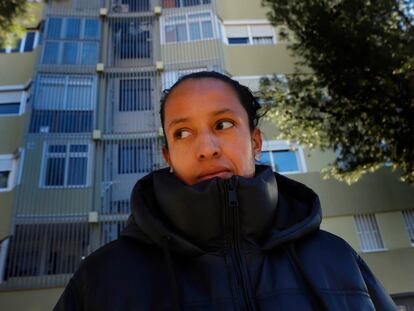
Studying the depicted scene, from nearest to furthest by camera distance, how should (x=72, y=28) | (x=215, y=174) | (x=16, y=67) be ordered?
(x=215, y=174) < (x=16, y=67) < (x=72, y=28)

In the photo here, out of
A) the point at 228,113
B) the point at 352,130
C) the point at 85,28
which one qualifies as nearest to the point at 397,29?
the point at 352,130

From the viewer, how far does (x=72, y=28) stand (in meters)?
14.0

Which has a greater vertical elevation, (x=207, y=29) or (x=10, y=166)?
(x=207, y=29)

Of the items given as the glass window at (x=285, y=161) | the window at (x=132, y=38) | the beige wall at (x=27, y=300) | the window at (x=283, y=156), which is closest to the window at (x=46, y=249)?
the beige wall at (x=27, y=300)

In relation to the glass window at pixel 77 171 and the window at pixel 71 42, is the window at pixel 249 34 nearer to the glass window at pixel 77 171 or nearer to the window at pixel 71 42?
the window at pixel 71 42

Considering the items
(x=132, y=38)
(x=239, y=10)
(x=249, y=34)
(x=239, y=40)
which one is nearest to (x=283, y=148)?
(x=239, y=40)

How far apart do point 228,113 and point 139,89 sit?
12.5 metres

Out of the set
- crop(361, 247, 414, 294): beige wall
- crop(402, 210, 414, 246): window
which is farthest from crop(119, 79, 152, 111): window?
crop(402, 210, 414, 246): window

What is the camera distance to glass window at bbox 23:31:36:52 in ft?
46.3

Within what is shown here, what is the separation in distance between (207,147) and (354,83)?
26.1 ft

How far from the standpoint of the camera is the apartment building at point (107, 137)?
10.6 metres

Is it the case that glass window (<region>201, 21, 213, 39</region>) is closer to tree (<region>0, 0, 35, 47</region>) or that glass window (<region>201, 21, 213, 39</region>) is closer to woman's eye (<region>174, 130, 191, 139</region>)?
tree (<region>0, 0, 35, 47</region>)

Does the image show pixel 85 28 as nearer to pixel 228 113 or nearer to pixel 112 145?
pixel 112 145

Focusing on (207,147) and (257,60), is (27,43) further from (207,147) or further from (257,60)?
(207,147)
